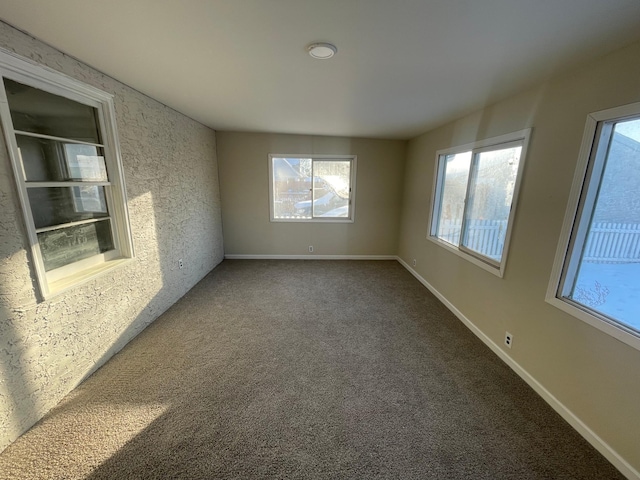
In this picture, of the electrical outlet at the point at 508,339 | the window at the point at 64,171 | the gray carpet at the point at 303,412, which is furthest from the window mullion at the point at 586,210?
the window at the point at 64,171

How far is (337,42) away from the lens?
4.80ft

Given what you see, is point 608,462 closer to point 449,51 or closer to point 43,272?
point 449,51

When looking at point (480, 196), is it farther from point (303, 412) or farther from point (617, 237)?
point (303, 412)

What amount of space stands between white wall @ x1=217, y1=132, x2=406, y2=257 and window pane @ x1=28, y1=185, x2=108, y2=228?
2546 mm

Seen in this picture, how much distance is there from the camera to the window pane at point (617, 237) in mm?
1414

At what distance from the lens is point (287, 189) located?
4754 millimetres

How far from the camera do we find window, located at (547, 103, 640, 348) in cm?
142

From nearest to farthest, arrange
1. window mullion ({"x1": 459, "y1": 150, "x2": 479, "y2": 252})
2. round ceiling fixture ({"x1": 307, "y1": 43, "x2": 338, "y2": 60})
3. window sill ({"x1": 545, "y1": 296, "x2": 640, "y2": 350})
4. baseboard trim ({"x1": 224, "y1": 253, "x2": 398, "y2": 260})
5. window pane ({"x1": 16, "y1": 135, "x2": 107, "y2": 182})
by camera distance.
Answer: window sill ({"x1": 545, "y1": 296, "x2": 640, "y2": 350})
round ceiling fixture ({"x1": 307, "y1": 43, "x2": 338, "y2": 60})
window pane ({"x1": 16, "y1": 135, "x2": 107, "y2": 182})
window mullion ({"x1": 459, "y1": 150, "x2": 479, "y2": 252})
baseboard trim ({"x1": 224, "y1": 253, "x2": 398, "y2": 260})

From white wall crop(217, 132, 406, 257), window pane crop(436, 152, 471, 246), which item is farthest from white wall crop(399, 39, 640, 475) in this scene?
white wall crop(217, 132, 406, 257)

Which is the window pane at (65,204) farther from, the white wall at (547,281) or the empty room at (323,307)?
the white wall at (547,281)

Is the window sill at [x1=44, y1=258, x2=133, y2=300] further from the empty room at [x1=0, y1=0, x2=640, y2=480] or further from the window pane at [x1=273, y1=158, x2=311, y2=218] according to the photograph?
the window pane at [x1=273, y1=158, x2=311, y2=218]

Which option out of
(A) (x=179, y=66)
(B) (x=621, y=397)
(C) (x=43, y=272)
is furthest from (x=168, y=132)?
(B) (x=621, y=397)

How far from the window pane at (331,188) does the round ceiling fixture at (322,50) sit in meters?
3.09

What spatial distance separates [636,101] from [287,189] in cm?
414
